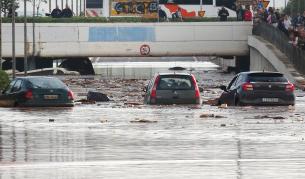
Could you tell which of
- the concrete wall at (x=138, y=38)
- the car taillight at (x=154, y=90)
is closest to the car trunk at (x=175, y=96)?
the car taillight at (x=154, y=90)

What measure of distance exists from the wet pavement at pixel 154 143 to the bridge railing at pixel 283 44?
21956 millimetres

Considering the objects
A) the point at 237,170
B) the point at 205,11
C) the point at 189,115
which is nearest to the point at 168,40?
the point at 205,11

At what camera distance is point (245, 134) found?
27.6 m

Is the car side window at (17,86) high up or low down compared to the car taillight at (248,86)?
down

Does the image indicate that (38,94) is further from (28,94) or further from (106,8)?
(106,8)

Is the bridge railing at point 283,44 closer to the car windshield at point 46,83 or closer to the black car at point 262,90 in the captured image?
the black car at point 262,90

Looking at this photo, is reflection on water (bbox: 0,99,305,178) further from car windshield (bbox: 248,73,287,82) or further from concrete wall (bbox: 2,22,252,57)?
concrete wall (bbox: 2,22,252,57)

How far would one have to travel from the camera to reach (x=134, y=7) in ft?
349

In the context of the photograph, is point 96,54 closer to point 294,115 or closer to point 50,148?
point 294,115

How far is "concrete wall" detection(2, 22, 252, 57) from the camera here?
96188 mm

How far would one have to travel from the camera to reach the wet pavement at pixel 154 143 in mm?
19469

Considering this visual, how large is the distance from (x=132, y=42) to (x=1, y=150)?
7275 centimetres

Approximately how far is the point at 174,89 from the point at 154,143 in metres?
16.5

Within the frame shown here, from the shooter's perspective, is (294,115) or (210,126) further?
(294,115)
